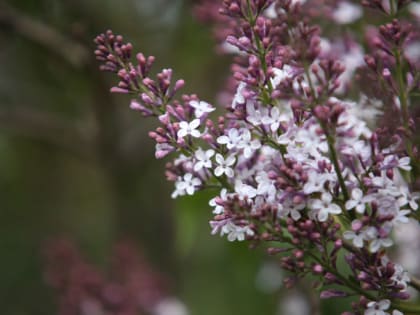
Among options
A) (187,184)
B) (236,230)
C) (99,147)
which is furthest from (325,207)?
(99,147)

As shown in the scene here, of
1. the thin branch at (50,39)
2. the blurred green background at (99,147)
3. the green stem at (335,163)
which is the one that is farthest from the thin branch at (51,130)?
the green stem at (335,163)

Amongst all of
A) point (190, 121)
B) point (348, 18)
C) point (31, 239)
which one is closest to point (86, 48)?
point (348, 18)

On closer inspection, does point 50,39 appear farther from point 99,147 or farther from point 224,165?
point 224,165

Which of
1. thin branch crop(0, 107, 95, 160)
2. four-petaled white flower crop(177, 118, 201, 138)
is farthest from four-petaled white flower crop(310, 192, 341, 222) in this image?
thin branch crop(0, 107, 95, 160)

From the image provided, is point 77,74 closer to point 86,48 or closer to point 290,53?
point 86,48

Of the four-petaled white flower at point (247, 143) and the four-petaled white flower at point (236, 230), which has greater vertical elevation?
the four-petaled white flower at point (247, 143)

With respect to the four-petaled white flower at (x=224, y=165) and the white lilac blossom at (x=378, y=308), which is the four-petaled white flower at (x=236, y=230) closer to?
the four-petaled white flower at (x=224, y=165)

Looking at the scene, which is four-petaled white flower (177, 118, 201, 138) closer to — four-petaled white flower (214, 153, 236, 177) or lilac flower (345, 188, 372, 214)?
four-petaled white flower (214, 153, 236, 177)
